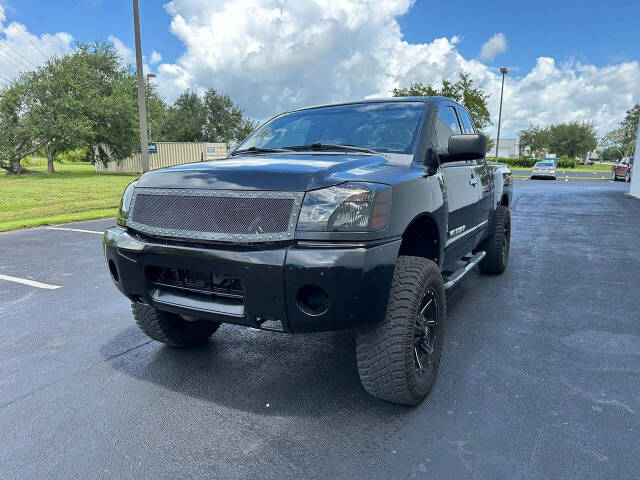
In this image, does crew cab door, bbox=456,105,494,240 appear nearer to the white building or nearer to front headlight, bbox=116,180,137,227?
front headlight, bbox=116,180,137,227

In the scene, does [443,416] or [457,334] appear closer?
[443,416]

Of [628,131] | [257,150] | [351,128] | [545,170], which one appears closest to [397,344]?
[351,128]

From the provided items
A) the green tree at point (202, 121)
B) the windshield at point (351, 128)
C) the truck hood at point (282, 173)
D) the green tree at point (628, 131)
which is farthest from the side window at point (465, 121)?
the green tree at point (628, 131)

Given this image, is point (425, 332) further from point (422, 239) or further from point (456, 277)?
point (456, 277)

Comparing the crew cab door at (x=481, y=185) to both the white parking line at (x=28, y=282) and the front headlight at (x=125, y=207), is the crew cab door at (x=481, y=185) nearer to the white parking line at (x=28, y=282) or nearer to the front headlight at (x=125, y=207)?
the front headlight at (x=125, y=207)

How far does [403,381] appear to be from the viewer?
247cm

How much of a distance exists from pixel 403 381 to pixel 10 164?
30658 mm

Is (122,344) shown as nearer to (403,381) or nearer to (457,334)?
(403,381)

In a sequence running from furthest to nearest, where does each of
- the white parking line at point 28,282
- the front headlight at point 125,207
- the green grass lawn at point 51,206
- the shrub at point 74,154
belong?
the shrub at point 74,154
the green grass lawn at point 51,206
the white parking line at point 28,282
the front headlight at point 125,207

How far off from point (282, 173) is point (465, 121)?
282 centimetres

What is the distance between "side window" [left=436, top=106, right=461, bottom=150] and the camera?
3.57 meters

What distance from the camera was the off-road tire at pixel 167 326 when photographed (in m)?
3.26

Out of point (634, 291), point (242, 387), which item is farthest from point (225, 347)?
point (634, 291)

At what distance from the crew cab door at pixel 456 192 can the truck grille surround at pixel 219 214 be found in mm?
1517
